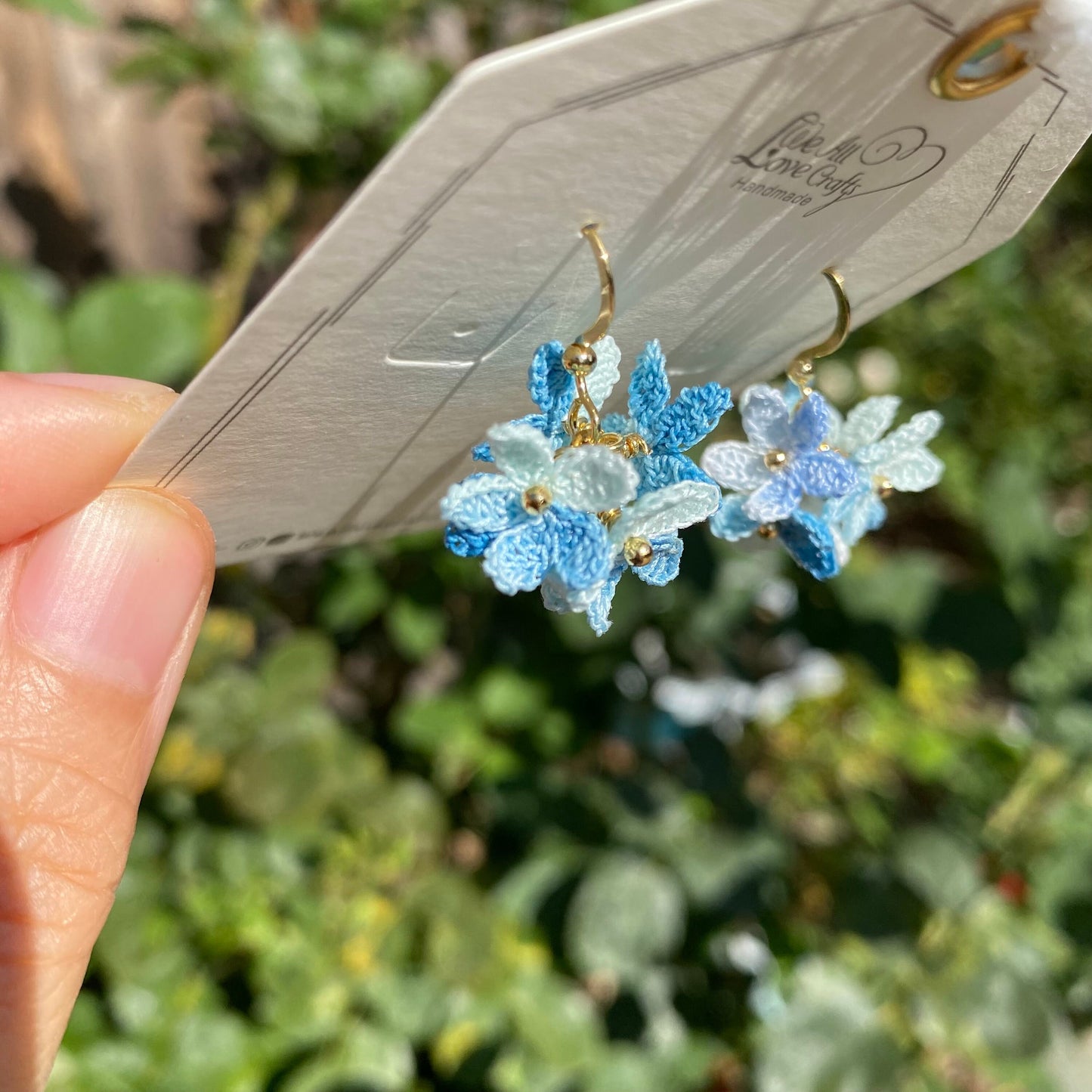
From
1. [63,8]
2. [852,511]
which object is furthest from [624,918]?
[63,8]

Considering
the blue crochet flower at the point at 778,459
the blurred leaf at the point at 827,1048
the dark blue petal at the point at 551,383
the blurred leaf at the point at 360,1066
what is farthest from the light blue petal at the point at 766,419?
the blurred leaf at the point at 360,1066

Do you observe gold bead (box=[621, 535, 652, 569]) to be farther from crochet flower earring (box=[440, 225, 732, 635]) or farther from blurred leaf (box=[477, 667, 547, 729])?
→ blurred leaf (box=[477, 667, 547, 729])

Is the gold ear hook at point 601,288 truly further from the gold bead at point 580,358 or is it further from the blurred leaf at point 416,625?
the blurred leaf at point 416,625

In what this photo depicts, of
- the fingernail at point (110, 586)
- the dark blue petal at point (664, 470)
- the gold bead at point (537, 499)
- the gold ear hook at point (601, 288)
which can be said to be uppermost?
the gold ear hook at point (601, 288)

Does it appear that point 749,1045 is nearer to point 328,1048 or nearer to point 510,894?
point 510,894

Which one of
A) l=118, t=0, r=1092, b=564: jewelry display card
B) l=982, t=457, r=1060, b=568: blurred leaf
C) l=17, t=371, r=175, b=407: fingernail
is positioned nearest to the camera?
l=118, t=0, r=1092, b=564: jewelry display card

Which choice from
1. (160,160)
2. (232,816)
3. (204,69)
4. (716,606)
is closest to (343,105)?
(204,69)

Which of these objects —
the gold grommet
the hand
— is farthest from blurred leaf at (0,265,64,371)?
the gold grommet
